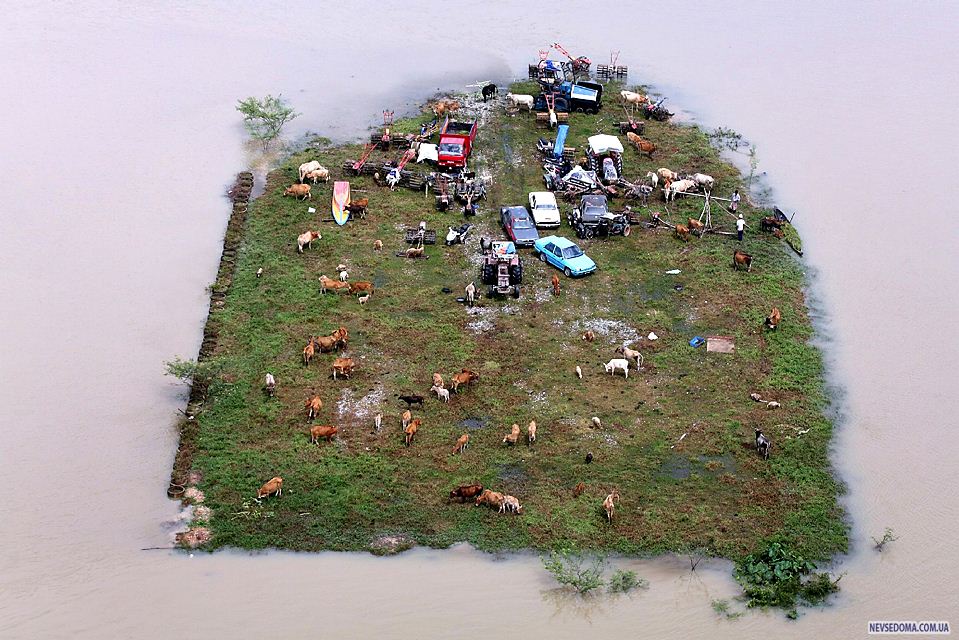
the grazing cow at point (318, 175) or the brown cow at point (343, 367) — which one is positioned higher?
the grazing cow at point (318, 175)

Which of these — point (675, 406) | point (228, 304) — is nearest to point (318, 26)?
point (228, 304)

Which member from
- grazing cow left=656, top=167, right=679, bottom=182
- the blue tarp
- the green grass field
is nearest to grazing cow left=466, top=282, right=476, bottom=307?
the green grass field

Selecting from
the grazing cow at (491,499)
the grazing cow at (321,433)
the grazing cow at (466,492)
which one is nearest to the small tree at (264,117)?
the grazing cow at (321,433)

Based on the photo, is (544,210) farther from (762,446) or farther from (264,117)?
(264,117)

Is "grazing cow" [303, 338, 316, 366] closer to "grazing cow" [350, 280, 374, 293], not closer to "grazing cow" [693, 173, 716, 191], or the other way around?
"grazing cow" [350, 280, 374, 293]

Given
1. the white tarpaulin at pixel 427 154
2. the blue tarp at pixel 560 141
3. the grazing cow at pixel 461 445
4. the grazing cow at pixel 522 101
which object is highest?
the grazing cow at pixel 522 101

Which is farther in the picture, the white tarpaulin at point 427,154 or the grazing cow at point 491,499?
the white tarpaulin at point 427,154

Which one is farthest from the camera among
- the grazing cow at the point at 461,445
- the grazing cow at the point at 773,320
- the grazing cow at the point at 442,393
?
the grazing cow at the point at 773,320

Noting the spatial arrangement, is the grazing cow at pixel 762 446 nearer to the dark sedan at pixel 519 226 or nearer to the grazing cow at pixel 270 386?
the dark sedan at pixel 519 226

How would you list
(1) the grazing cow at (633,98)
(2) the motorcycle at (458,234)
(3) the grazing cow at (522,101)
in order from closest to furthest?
(2) the motorcycle at (458,234) < (3) the grazing cow at (522,101) < (1) the grazing cow at (633,98)
